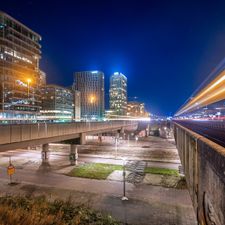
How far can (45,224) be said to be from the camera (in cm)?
1008

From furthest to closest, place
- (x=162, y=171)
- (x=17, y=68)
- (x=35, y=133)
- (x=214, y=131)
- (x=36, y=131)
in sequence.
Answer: (x=17, y=68)
(x=162, y=171)
(x=214, y=131)
(x=36, y=131)
(x=35, y=133)

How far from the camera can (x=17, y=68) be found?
285 feet

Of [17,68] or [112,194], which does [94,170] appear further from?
[17,68]

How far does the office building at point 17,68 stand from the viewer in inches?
3179

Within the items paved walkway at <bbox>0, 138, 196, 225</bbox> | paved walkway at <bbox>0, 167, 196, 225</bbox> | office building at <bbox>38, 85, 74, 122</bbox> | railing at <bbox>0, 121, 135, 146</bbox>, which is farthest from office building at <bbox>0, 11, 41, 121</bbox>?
paved walkway at <bbox>0, 167, 196, 225</bbox>

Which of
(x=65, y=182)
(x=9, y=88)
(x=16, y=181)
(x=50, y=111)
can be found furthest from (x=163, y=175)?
(x=50, y=111)

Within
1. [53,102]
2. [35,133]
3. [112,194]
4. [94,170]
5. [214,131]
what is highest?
[53,102]

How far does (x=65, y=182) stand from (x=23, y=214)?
1504cm

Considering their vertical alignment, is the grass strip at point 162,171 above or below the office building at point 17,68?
below

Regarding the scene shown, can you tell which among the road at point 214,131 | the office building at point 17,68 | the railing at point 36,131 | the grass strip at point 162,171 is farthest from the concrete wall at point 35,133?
the office building at point 17,68

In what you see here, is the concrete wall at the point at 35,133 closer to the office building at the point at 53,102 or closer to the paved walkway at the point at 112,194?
the paved walkway at the point at 112,194

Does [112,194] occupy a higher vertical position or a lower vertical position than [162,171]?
lower

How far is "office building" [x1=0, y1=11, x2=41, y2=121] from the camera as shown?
265ft

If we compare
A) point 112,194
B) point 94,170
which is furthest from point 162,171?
point 112,194
